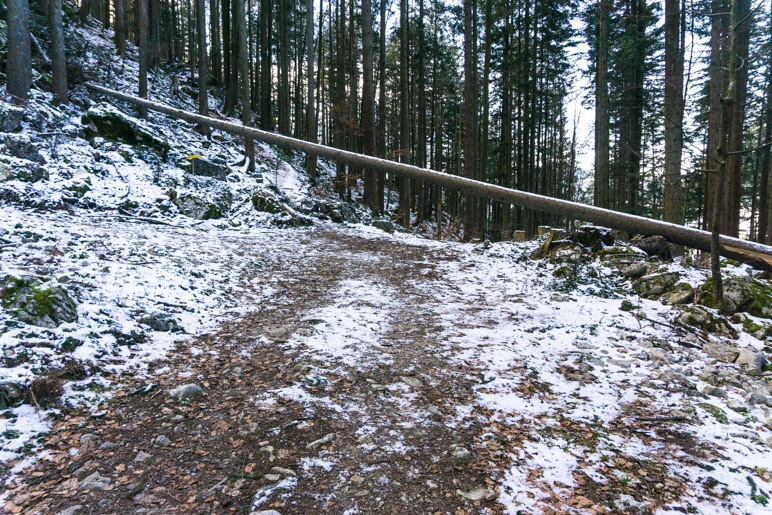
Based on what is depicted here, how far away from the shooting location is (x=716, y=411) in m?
2.94

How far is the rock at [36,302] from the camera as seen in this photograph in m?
3.54

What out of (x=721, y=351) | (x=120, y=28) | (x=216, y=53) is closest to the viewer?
(x=721, y=351)

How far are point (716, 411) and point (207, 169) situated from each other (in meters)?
12.5

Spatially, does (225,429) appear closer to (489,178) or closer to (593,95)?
(593,95)

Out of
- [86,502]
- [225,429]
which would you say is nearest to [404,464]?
[225,429]

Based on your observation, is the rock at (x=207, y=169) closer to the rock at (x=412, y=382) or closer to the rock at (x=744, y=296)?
the rock at (x=412, y=382)

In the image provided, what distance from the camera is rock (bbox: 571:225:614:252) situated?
7259 millimetres

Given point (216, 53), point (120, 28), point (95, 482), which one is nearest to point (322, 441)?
point (95, 482)

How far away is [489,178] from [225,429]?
88.6 feet

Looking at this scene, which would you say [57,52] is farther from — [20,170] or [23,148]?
[20,170]

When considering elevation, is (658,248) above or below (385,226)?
below

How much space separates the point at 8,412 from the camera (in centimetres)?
271

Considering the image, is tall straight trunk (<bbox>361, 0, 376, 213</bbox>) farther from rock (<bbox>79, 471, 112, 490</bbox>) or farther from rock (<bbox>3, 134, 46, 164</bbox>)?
rock (<bbox>79, 471, 112, 490</bbox>)

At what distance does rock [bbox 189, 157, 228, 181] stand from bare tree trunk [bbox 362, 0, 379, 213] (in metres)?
4.89
